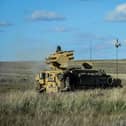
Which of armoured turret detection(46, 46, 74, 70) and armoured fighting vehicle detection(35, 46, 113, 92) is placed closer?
armoured fighting vehicle detection(35, 46, 113, 92)

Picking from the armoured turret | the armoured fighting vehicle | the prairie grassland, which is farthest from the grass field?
the armoured turret

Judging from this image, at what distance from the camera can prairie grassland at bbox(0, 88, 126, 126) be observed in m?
14.1

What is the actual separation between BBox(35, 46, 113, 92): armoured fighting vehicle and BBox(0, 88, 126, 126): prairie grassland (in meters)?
9.84

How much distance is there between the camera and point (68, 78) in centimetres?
3250

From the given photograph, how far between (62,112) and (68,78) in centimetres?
1457

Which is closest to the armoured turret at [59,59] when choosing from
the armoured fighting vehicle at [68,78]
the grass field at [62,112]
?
the armoured fighting vehicle at [68,78]

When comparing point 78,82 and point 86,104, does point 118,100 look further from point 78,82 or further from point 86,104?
point 78,82

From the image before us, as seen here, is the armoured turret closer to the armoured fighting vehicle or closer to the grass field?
the armoured fighting vehicle

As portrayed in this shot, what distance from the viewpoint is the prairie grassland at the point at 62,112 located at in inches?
554

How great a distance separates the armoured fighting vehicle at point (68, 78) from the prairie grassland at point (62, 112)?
9841 mm

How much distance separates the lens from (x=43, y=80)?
34.9m

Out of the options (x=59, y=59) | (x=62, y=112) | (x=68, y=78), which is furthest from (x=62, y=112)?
(x=59, y=59)

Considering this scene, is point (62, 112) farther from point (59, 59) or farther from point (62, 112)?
point (59, 59)

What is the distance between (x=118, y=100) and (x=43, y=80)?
1371 cm
